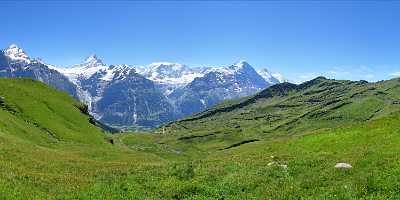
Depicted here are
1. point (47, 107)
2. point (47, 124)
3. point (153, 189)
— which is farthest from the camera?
point (47, 107)

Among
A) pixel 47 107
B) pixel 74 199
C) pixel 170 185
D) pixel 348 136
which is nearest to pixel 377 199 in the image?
pixel 170 185

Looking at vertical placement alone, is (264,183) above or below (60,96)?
below

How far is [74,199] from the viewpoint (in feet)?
103

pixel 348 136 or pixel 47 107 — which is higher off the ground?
pixel 47 107

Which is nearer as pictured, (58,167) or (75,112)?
(58,167)

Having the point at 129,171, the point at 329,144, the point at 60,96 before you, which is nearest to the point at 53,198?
the point at 129,171

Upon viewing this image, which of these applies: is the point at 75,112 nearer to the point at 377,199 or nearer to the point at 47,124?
the point at 47,124

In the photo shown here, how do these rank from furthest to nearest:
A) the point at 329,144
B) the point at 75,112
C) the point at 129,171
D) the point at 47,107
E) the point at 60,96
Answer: the point at 60,96
the point at 75,112
the point at 47,107
the point at 329,144
the point at 129,171

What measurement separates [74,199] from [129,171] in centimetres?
1322

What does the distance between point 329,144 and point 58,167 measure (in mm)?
31073

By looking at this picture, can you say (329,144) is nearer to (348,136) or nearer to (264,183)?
(348,136)

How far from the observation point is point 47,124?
108 metres

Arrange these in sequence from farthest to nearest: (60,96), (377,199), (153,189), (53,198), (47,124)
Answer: (60,96) < (47,124) < (153,189) < (53,198) < (377,199)

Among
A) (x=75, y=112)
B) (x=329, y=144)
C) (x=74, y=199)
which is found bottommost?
(x=74, y=199)
